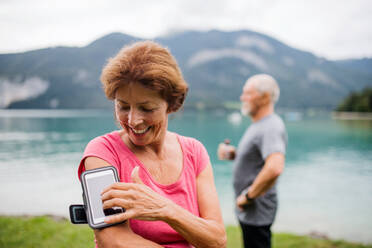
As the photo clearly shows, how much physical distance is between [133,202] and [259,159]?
104 inches

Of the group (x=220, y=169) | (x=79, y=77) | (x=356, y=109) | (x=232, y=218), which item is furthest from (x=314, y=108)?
(x=232, y=218)

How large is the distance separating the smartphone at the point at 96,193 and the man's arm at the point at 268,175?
7.71 ft

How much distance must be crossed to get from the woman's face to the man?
6.80ft

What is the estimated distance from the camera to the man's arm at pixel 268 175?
3.35 metres

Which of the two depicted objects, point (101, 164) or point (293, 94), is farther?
point (293, 94)

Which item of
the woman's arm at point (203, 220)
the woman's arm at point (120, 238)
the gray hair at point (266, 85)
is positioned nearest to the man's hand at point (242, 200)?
the gray hair at point (266, 85)

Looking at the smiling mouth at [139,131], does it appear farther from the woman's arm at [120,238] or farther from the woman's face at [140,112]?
the woman's arm at [120,238]

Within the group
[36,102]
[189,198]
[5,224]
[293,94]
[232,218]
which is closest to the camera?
[189,198]

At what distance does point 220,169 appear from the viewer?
21875 millimetres

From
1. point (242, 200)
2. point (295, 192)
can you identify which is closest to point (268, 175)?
point (242, 200)

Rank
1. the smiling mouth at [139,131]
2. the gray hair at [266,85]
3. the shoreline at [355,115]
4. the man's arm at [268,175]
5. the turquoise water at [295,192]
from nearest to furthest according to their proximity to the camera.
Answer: the smiling mouth at [139,131] < the man's arm at [268,175] < the gray hair at [266,85] < the turquoise water at [295,192] < the shoreline at [355,115]

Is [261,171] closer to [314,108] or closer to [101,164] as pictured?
[101,164]

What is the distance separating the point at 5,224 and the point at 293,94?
19957cm

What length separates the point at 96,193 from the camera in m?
1.38
